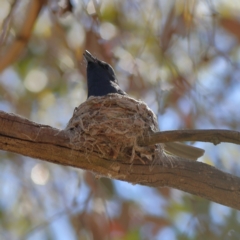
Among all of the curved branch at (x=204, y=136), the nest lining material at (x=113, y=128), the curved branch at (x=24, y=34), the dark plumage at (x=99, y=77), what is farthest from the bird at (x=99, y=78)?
the curved branch at (x=204, y=136)

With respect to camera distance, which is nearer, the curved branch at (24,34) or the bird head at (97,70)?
the curved branch at (24,34)

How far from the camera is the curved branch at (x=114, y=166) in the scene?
93.7 inches

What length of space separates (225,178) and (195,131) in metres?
0.40

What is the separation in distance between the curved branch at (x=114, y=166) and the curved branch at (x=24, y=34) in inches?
63.8

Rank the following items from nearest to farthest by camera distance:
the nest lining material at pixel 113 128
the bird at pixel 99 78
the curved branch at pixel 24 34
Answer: the nest lining material at pixel 113 128 → the curved branch at pixel 24 34 → the bird at pixel 99 78

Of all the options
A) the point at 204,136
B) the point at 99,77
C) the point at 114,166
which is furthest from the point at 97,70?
the point at 204,136

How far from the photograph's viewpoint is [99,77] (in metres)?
4.13

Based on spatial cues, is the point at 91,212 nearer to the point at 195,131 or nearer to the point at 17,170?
the point at 17,170

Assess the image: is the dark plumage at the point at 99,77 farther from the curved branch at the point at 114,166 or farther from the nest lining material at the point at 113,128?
the curved branch at the point at 114,166

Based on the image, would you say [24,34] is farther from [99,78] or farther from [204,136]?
[204,136]

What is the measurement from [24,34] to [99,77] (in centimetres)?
67

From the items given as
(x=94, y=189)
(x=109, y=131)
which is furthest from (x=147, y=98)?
(x=109, y=131)

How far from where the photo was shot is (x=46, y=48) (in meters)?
5.39

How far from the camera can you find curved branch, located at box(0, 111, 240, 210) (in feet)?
7.80
